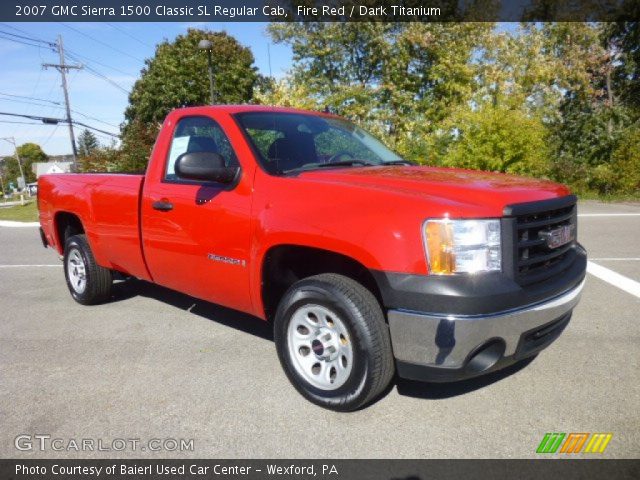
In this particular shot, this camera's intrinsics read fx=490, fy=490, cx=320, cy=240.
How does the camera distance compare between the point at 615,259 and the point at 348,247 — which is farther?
the point at 615,259

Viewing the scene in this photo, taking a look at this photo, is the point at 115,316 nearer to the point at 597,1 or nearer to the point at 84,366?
the point at 84,366

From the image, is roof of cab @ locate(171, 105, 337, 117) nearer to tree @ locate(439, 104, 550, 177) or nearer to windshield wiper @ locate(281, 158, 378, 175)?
windshield wiper @ locate(281, 158, 378, 175)

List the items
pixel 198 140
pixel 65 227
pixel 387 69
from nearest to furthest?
1. pixel 198 140
2. pixel 65 227
3. pixel 387 69

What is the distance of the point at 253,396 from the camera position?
3162 mm

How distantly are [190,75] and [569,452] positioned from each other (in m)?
38.8

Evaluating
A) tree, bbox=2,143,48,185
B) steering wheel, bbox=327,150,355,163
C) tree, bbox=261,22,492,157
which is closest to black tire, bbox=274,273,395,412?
steering wheel, bbox=327,150,355,163

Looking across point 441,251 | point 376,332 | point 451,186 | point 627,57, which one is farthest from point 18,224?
point 627,57

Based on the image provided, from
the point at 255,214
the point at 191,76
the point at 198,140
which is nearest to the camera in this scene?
the point at 255,214

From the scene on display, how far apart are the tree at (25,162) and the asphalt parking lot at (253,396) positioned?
5245 inches

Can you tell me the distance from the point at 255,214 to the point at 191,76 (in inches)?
1467

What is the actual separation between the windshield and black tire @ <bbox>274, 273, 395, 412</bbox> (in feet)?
2.92

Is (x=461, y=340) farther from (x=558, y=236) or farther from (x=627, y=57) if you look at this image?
(x=627, y=57)

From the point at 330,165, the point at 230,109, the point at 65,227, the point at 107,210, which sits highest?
the point at 230,109
